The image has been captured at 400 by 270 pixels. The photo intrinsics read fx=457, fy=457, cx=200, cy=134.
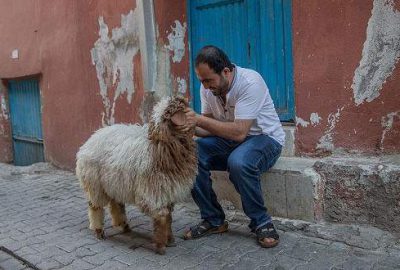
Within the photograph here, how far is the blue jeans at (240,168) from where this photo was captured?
3768mm

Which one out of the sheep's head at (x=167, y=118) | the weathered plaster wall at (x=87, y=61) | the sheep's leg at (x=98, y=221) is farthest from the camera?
the weathered plaster wall at (x=87, y=61)

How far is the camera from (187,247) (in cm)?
396

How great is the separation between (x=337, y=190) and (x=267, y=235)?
0.77 m

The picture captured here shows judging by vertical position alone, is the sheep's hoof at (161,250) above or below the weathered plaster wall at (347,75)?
below

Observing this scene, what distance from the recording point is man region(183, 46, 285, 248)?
373 cm

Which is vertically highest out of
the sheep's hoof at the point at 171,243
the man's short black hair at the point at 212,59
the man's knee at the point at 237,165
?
the man's short black hair at the point at 212,59

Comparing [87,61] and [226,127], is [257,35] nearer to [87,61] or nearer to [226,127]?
[226,127]

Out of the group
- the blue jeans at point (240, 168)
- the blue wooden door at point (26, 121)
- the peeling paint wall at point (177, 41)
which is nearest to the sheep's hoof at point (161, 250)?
the blue jeans at point (240, 168)

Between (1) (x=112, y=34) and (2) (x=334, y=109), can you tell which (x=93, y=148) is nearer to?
Result: (2) (x=334, y=109)

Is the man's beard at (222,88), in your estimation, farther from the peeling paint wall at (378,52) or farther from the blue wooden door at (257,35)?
the peeling paint wall at (378,52)

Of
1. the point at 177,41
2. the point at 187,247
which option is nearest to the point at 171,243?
the point at 187,247

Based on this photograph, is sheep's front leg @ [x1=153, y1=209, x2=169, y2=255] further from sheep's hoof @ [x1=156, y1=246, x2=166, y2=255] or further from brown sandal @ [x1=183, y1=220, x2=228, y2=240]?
brown sandal @ [x1=183, y1=220, x2=228, y2=240]

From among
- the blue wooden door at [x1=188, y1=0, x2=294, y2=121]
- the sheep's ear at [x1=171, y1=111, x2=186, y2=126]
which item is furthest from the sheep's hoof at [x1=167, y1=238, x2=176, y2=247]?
the blue wooden door at [x1=188, y1=0, x2=294, y2=121]

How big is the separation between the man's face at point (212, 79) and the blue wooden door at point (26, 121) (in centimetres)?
629
